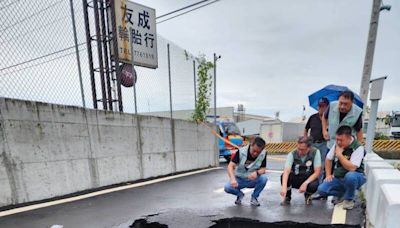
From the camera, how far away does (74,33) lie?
4.88 m

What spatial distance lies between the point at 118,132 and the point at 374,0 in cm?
667

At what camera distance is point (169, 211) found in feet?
12.1

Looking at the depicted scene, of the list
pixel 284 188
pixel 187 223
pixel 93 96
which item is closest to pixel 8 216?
pixel 187 223

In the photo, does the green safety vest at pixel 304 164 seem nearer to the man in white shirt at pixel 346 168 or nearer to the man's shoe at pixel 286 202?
the man in white shirt at pixel 346 168

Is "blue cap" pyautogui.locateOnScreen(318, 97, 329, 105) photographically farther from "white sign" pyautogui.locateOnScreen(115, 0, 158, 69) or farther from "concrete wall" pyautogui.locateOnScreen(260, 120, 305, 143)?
"concrete wall" pyautogui.locateOnScreen(260, 120, 305, 143)

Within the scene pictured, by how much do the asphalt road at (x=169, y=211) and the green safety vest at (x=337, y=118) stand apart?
103 cm

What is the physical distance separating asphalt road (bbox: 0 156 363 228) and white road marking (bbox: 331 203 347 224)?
48 millimetres

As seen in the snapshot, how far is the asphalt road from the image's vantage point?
315 centimetres

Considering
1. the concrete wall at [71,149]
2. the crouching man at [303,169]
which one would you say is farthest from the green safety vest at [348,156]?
the concrete wall at [71,149]

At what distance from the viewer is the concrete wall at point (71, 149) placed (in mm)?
3621

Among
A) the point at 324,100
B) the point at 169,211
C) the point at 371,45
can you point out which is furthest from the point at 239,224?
the point at 371,45

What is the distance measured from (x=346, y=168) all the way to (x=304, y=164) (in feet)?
1.83

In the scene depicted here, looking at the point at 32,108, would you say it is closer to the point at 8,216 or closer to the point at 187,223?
the point at 8,216

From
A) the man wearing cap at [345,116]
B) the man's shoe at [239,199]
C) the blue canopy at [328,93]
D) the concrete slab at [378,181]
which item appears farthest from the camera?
the blue canopy at [328,93]
